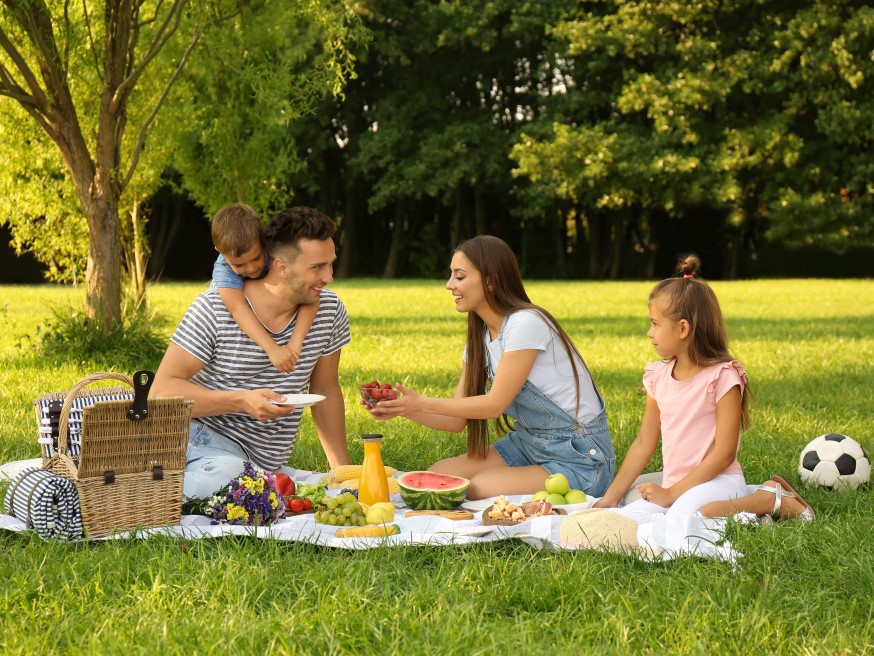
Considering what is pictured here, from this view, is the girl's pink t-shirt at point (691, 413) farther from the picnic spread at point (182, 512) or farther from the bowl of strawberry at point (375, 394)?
the bowl of strawberry at point (375, 394)

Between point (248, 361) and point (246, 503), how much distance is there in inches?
34.9

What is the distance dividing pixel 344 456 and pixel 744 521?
225 centimetres

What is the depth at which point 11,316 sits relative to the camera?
15727 mm

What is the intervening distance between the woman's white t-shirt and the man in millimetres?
904

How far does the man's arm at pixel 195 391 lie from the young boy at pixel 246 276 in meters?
0.28

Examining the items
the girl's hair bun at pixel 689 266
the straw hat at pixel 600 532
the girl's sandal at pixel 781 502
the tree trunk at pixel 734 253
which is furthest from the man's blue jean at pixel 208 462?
the tree trunk at pixel 734 253

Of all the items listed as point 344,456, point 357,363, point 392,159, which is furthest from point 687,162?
point 344,456

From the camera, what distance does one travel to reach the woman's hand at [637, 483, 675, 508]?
4750 mm

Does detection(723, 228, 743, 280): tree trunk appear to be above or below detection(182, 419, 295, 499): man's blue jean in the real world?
above

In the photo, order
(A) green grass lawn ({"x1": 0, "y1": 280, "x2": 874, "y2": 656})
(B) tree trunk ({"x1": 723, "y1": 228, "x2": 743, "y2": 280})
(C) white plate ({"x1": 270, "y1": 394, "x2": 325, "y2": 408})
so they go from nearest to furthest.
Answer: (A) green grass lawn ({"x1": 0, "y1": 280, "x2": 874, "y2": 656}), (C) white plate ({"x1": 270, "y1": 394, "x2": 325, "y2": 408}), (B) tree trunk ({"x1": 723, "y1": 228, "x2": 743, "y2": 280})

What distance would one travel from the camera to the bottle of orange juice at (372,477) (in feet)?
16.1

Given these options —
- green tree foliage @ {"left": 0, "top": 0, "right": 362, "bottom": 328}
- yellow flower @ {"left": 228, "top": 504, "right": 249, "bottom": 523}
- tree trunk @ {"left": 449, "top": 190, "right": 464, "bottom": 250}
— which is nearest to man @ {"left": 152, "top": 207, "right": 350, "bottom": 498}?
yellow flower @ {"left": 228, "top": 504, "right": 249, "bottom": 523}

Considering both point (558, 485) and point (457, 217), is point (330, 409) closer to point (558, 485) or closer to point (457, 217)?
point (558, 485)

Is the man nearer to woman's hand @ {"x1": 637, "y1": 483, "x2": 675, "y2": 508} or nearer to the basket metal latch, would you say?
the basket metal latch
